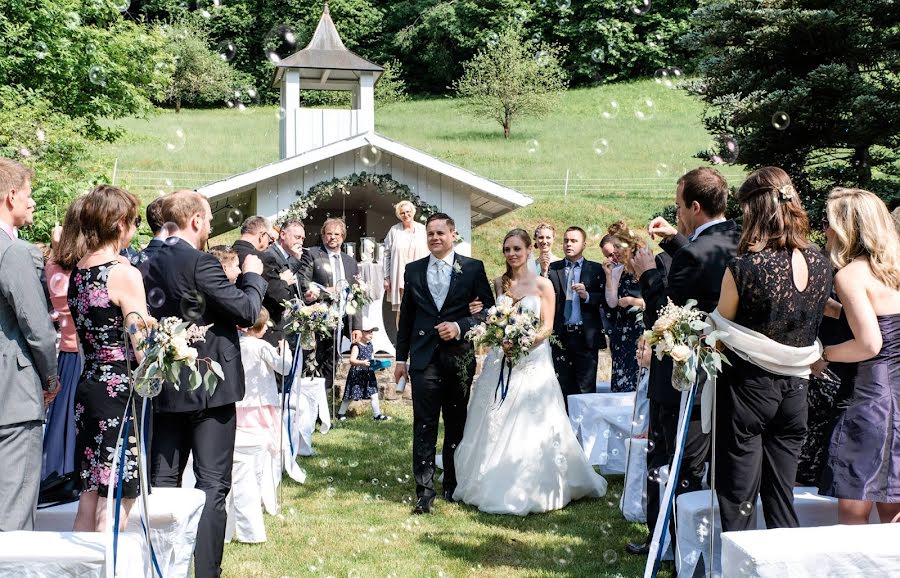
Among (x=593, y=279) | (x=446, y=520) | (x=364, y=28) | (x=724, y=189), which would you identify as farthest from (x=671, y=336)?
(x=364, y=28)

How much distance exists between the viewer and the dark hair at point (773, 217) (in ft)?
13.0

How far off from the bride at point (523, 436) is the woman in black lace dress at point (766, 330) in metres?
2.77

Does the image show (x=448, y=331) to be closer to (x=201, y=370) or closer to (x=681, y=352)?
(x=201, y=370)

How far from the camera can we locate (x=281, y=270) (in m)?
8.51

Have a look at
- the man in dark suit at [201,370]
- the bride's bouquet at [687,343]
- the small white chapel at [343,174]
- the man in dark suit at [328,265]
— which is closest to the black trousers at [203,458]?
the man in dark suit at [201,370]

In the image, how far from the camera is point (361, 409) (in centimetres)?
1144

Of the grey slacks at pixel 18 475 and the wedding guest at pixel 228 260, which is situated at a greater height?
the wedding guest at pixel 228 260

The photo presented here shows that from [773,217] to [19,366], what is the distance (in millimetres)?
3443

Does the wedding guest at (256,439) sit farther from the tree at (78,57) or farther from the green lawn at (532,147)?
the green lawn at (532,147)

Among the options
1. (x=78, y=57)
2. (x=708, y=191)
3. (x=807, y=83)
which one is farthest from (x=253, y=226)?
(x=78, y=57)

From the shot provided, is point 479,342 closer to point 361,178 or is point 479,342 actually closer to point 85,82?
point 361,178

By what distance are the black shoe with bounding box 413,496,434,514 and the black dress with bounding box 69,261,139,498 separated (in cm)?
303

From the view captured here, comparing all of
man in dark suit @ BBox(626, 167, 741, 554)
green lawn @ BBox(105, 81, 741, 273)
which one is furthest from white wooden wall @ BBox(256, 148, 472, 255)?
man in dark suit @ BBox(626, 167, 741, 554)

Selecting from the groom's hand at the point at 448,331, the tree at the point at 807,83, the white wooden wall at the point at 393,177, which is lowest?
the groom's hand at the point at 448,331
